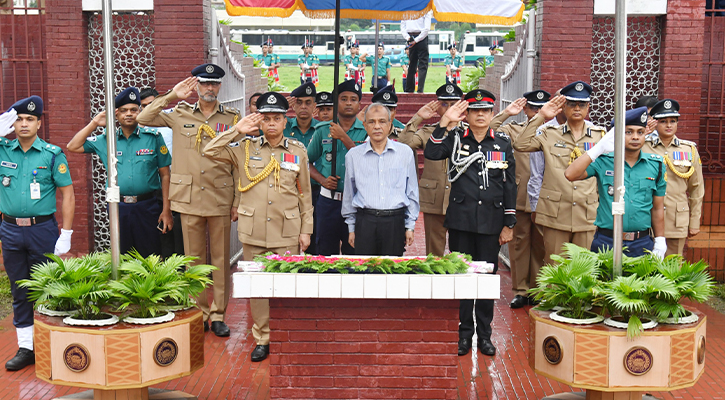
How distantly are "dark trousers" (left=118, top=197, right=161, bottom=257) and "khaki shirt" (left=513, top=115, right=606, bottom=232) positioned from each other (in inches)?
124

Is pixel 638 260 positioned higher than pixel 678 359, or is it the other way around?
pixel 638 260

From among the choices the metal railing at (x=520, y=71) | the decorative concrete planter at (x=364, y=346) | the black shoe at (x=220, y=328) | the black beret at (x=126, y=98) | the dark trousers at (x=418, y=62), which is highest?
the dark trousers at (x=418, y=62)

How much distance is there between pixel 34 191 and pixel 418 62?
1185cm

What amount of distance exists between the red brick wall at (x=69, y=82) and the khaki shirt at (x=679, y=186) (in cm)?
565

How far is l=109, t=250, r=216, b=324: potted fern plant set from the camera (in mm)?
4629

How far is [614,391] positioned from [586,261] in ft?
2.59

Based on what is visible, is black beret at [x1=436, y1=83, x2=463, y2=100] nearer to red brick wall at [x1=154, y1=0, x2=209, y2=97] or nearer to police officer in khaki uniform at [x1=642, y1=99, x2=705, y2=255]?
police officer in khaki uniform at [x1=642, y1=99, x2=705, y2=255]

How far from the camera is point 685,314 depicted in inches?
181

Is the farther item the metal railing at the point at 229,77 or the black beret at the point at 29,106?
the metal railing at the point at 229,77

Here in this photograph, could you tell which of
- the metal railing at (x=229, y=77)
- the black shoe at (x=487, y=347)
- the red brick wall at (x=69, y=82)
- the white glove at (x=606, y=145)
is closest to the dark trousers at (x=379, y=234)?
the black shoe at (x=487, y=347)

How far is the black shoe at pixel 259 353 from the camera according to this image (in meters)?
6.04

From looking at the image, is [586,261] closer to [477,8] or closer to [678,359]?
[678,359]

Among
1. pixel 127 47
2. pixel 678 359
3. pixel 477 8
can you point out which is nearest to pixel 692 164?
pixel 477 8

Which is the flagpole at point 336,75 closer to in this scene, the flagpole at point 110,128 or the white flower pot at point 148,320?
the flagpole at point 110,128
